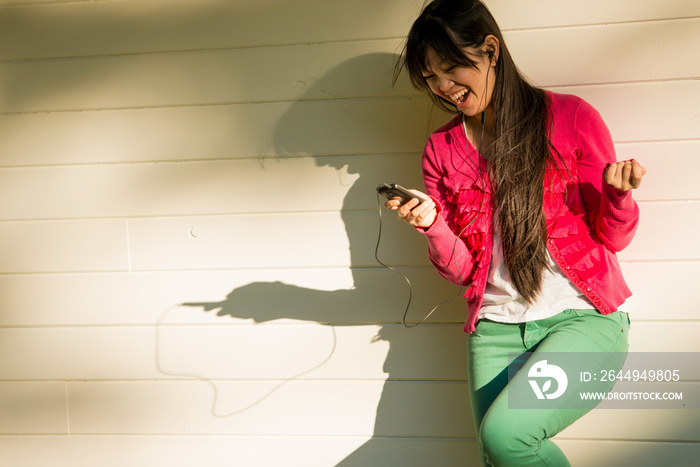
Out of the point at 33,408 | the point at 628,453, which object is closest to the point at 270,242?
the point at 33,408

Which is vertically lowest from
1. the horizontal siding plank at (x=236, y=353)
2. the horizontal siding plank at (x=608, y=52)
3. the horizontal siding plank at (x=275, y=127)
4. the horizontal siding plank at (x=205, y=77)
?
the horizontal siding plank at (x=236, y=353)

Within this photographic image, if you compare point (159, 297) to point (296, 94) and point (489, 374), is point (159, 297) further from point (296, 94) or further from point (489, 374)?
point (489, 374)

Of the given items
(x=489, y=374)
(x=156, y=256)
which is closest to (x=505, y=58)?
(x=489, y=374)

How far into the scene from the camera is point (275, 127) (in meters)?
2.06

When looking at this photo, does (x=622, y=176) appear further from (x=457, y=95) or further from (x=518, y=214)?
(x=457, y=95)

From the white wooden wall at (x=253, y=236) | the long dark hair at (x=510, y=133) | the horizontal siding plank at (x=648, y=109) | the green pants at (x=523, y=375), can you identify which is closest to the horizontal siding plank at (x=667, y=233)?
the white wooden wall at (x=253, y=236)

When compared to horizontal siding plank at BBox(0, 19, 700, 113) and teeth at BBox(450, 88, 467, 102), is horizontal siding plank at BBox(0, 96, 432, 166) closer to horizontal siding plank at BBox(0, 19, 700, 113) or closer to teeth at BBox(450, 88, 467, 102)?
horizontal siding plank at BBox(0, 19, 700, 113)

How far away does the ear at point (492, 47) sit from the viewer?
161 centimetres

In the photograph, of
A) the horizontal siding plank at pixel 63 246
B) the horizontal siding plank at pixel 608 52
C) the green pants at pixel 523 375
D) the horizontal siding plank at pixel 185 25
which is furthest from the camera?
the horizontal siding plank at pixel 63 246

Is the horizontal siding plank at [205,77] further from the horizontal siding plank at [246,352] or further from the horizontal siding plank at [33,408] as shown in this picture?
the horizontal siding plank at [33,408]

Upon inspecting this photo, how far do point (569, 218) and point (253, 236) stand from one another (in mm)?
998

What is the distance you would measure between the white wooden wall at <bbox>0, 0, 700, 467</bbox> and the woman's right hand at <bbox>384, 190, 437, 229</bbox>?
42cm

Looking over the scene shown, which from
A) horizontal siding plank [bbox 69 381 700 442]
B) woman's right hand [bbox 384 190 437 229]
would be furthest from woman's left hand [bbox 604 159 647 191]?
horizontal siding plank [bbox 69 381 700 442]

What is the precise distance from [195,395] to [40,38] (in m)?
1.31
